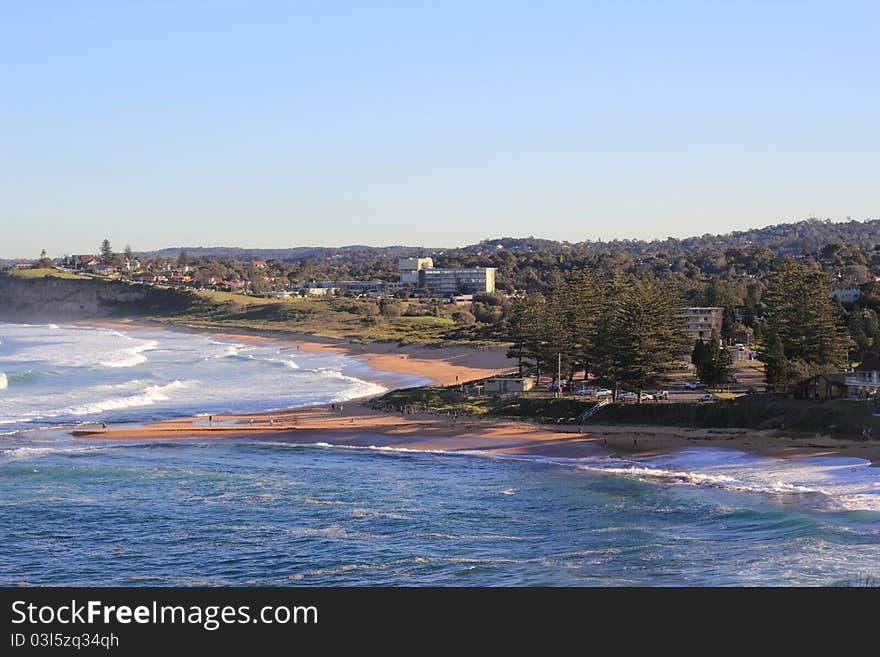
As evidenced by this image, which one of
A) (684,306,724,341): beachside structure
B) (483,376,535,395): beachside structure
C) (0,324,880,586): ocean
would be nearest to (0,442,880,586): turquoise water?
(0,324,880,586): ocean

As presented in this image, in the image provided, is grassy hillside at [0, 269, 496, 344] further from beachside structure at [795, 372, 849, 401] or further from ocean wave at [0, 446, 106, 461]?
ocean wave at [0, 446, 106, 461]

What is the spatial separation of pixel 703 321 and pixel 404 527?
161ft

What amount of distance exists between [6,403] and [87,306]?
11492cm

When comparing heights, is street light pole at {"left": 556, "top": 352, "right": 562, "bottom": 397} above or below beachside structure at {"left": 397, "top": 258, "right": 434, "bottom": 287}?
below

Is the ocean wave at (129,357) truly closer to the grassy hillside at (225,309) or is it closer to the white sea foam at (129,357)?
the white sea foam at (129,357)

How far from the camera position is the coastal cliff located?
504ft

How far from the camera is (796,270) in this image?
160 feet

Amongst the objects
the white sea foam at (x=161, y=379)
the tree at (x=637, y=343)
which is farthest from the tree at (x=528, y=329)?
the white sea foam at (x=161, y=379)

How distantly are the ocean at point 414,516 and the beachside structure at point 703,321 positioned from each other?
35296 mm

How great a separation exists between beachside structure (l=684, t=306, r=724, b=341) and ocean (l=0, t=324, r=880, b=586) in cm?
3530

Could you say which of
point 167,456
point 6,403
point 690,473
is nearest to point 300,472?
point 167,456

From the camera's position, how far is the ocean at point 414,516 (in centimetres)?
2066

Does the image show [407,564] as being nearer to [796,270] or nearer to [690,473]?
[690,473]

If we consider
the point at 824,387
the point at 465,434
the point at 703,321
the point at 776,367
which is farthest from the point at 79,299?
the point at 824,387
